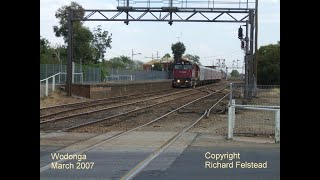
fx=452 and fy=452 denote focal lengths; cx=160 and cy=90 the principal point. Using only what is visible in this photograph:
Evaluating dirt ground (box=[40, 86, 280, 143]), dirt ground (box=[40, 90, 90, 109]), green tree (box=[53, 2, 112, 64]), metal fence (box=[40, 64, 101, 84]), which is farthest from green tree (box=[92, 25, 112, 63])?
dirt ground (box=[40, 86, 280, 143])

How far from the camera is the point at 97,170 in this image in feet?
21.1

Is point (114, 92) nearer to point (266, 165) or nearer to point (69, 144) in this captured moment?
point (69, 144)

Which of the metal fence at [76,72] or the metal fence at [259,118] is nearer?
the metal fence at [259,118]

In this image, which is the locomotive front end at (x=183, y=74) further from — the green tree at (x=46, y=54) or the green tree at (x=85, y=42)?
the green tree at (x=46, y=54)

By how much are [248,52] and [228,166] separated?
24735mm

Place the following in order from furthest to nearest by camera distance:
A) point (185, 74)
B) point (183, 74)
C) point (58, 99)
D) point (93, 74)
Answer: point (183, 74)
point (185, 74)
point (93, 74)
point (58, 99)

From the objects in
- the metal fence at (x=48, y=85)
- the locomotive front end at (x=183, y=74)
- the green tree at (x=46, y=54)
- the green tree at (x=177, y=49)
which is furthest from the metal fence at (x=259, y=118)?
the green tree at (x=177, y=49)

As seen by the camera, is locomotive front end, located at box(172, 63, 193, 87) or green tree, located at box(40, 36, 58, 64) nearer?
green tree, located at box(40, 36, 58, 64)

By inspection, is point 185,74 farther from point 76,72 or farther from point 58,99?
point 58,99

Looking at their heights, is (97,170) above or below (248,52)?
below

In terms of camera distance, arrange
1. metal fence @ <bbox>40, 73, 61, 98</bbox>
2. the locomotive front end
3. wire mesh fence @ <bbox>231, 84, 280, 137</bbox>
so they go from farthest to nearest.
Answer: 1. the locomotive front end
2. metal fence @ <bbox>40, 73, 61, 98</bbox>
3. wire mesh fence @ <bbox>231, 84, 280, 137</bbox>

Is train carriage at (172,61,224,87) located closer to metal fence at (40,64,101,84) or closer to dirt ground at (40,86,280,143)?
metal fence at (40,64,101,84)

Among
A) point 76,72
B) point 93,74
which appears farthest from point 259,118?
point 93,74
